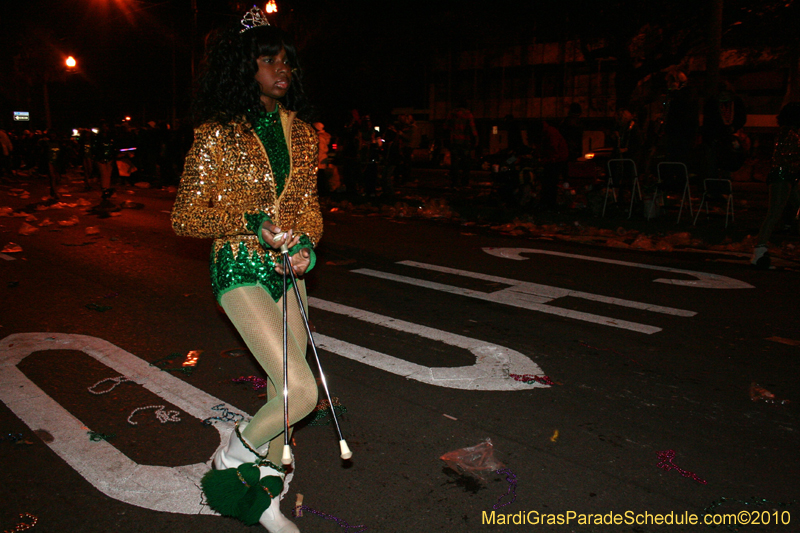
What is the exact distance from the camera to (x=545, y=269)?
8094 mm

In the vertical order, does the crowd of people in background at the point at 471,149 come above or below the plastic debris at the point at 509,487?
above

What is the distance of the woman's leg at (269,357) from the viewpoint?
2.60m

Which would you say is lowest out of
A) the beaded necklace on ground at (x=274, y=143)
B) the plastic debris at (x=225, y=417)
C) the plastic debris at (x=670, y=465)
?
the plastic debris at (x=670, y=465)

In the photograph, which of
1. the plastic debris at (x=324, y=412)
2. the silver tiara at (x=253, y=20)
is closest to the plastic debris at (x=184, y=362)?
the plastic debris at (x=324, y=412)

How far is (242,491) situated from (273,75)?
171cm

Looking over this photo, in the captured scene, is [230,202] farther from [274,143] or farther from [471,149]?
[471,149]

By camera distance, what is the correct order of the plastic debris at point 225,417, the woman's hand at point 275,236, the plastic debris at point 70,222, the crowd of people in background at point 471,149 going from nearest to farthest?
1. the woman's hand at point 275,236
2. the plastic debris at point 225,417
3. the plastic debris at point 70,222
4. the crowd of people in background at point 471,149

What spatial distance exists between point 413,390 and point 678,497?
1820mm

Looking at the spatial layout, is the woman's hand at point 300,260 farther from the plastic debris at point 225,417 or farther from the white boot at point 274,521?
the plastic debris at point 225,417

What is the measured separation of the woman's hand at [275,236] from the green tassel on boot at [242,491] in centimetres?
89

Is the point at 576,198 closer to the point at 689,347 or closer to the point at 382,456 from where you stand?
the point at 689,347

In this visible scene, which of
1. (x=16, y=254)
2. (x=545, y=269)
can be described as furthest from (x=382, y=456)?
(x=16, y=254)

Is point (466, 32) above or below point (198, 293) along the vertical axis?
above

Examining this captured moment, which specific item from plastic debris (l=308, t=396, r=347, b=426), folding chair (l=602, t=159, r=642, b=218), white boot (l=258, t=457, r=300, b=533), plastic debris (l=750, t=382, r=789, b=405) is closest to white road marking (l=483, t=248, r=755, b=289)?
plastic debris (l=750, t=382, r=789, b=405)
